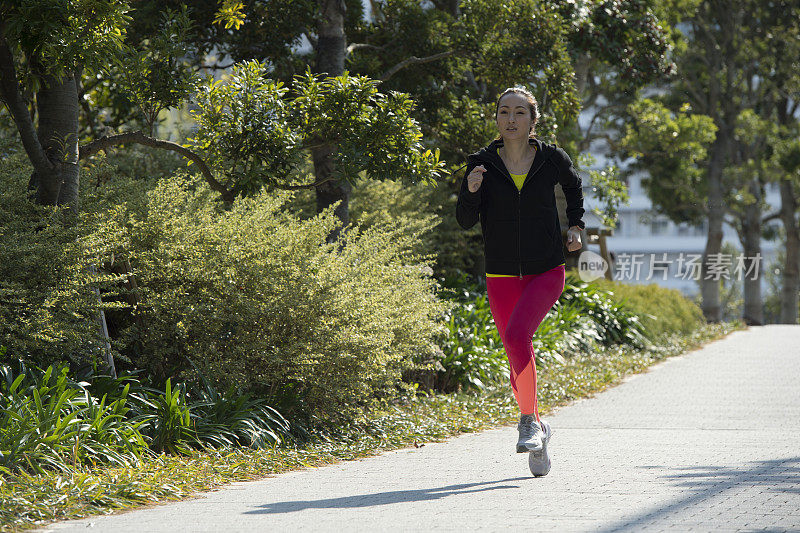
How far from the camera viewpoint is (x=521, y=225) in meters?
5.52

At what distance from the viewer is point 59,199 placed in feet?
23.1

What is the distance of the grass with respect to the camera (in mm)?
4520

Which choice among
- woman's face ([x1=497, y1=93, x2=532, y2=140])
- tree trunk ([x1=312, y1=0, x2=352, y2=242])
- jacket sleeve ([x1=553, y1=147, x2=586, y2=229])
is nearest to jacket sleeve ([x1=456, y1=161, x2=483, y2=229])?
woman's face ([x1=497, y1=93, x2=532, y2=140])

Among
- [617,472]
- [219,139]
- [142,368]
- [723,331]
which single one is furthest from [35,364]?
[723,331]

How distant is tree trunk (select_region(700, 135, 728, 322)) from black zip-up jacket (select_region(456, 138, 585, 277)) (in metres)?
22.9

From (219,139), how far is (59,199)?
1290mm

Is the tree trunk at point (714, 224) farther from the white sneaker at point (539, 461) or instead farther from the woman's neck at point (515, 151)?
the white sneaker at point (539, 461)

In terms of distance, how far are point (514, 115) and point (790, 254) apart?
31070mm

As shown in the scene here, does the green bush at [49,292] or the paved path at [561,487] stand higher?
the green bush at [49,292]

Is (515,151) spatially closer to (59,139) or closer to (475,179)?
(475,179)

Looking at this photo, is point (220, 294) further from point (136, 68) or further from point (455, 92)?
point (455, 92)

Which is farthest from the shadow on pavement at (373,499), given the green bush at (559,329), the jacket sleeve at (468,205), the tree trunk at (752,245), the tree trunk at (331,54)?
the tree trunk at (752,245)

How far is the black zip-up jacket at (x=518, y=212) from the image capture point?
216 inches

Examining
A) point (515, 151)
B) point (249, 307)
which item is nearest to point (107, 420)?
point (249, 307)
